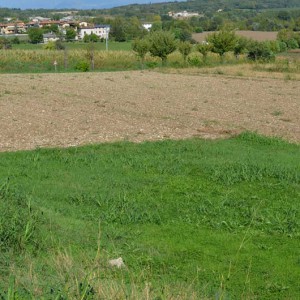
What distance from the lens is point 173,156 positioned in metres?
11.3

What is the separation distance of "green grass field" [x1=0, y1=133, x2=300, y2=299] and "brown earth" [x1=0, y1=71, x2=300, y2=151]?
1.69 meters

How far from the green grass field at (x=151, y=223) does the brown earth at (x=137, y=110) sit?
1.69m

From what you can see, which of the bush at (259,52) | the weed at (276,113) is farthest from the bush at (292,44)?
the weed at (276,113)

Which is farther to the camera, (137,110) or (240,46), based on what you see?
(240,46)

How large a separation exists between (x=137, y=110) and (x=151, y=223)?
9798 mm

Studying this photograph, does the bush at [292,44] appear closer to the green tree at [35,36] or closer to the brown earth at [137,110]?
the green tree at [35,36]

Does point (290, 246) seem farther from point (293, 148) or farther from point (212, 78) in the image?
point (212, 78)

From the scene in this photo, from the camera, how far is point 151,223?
7.73 metres

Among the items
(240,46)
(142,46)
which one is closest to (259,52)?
(240,46)

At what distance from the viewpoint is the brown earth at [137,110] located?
44.8ft

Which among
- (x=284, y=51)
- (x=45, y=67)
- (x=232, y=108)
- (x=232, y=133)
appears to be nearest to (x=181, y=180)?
(x=232, y=133)

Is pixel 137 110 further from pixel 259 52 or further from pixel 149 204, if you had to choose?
pixel 259 52

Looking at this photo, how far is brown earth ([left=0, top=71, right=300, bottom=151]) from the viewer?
44.8ft

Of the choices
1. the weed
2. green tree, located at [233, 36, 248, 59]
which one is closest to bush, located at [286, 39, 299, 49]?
green tree, located at [233, 36, 248, 59]
